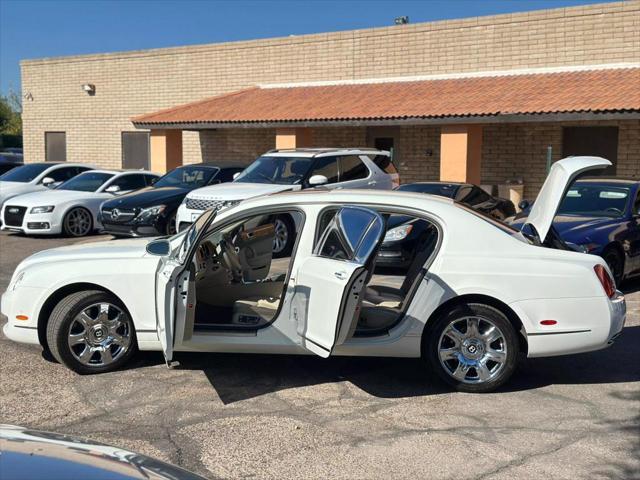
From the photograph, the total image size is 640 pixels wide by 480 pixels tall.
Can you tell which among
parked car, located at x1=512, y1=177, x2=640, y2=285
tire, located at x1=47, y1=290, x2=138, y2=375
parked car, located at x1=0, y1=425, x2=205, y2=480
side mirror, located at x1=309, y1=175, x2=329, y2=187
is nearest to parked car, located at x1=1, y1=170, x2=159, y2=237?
side mirror, located at x1=309, y1=175, x2=329, y2=187

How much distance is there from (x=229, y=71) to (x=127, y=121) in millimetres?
4775

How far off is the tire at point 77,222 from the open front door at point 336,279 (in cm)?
1126

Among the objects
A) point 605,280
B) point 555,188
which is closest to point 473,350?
point 605,280

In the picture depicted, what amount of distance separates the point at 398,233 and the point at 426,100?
965 centimetres

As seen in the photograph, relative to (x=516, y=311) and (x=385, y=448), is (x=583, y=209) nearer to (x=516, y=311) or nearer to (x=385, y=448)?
(x=516, y=311)

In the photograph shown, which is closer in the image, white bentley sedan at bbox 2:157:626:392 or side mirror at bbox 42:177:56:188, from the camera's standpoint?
white bentley sedan at bbox 2:157:626:392

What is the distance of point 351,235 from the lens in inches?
213

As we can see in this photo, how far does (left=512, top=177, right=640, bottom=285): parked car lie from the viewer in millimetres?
9633

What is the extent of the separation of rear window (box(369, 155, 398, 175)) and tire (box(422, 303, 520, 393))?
852cm

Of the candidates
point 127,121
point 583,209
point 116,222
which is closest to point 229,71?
point 127,121

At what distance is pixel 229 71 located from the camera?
2597cm

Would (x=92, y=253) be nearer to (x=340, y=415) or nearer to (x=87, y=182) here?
(x=340, y=415)

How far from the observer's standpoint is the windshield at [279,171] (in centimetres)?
1316

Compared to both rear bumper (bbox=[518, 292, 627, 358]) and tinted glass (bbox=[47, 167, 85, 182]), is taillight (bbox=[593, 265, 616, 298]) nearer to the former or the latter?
rear bumper (bbox=[518, 292, 627, 358])
